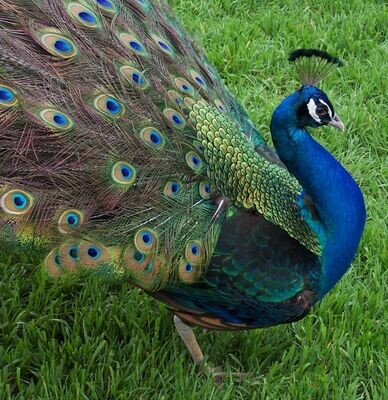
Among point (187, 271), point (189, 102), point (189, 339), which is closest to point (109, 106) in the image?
point (189, 102)

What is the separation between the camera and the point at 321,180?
2.25 metres

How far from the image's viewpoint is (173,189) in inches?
83.4

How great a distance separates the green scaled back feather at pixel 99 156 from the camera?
2.01 metres

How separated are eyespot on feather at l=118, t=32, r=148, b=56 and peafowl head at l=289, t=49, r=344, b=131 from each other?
1.33 feet

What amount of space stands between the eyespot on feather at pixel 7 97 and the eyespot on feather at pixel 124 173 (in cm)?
29

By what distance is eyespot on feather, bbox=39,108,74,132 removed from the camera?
203 cm

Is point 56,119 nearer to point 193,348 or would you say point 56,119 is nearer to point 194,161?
point 194,161

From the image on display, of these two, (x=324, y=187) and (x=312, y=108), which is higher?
(x=312, y=108)

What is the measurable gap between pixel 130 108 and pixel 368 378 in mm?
1115

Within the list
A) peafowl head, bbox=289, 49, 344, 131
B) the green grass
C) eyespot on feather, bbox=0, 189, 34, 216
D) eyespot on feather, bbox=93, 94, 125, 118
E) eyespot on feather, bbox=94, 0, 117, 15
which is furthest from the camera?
the green grass

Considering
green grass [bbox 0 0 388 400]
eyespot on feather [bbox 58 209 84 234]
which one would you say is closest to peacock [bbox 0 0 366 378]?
eyespot on feather [bbox 58 209 84 234]

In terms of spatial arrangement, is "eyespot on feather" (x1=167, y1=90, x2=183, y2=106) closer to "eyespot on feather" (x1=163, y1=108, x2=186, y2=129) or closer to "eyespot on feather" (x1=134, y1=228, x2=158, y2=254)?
"eyespot on feather" (x1=163, y1=108, x2=186, y2=129)

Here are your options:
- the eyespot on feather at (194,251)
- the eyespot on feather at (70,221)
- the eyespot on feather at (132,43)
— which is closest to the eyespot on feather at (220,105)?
the eyespot on feather at (132,43)

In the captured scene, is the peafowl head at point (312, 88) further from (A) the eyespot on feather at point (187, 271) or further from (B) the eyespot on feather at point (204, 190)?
(A) the eyespot on feather at point (187, 271)
